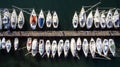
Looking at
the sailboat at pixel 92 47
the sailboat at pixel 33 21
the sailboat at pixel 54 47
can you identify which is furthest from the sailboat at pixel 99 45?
the sailboat at pixel 33 21

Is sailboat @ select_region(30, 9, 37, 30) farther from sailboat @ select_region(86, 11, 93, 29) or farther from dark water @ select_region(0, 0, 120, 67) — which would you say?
sailboat @ select_region(86, 11, 93, 29)

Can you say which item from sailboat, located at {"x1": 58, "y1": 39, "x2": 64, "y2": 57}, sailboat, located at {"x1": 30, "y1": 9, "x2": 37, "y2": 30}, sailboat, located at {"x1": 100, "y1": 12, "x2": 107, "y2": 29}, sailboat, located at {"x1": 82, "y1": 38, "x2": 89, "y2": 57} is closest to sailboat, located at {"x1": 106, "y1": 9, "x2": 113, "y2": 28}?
sailboat, located at {"x1": 100, "y1": 12, "x2": 107, "y2": 29}

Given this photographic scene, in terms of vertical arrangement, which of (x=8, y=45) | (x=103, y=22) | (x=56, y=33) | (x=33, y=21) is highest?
(x=33, y=21)

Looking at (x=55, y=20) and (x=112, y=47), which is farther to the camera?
(x=55, y=20)

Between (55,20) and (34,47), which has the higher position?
(55,20)

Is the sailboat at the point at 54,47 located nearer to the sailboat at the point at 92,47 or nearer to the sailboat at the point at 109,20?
the sailboat at the point at 92,47

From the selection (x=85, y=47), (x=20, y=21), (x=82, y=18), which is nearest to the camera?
(x=85, y=47)

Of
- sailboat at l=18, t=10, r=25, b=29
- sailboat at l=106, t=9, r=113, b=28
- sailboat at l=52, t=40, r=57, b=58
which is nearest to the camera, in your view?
sailboat at l=52, t=40, r=57, b=58

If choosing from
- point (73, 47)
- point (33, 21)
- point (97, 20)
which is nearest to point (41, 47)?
point (33, 21)

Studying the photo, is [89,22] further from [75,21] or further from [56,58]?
[56,58]
